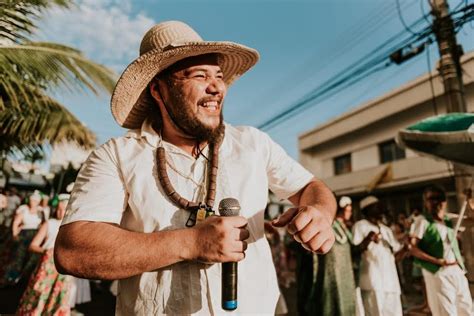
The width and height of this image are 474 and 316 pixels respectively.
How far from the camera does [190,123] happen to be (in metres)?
1.56

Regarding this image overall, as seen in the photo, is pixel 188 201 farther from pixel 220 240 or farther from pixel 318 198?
pixel 318 198

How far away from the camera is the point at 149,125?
5.37 ft

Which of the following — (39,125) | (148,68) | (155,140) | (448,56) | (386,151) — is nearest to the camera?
(155,140)

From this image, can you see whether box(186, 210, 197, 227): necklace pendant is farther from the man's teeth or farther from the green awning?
the green awning

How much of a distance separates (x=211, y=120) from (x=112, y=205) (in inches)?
21.4

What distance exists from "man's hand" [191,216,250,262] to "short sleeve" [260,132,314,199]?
1.70ft

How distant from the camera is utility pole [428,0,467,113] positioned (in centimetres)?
645

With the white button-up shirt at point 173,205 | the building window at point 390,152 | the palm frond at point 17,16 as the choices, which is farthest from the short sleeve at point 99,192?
the building window at point 390,152

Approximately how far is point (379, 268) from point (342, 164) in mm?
14051

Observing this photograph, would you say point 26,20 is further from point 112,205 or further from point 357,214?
point 357,214

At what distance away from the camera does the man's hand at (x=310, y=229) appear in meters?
1.15

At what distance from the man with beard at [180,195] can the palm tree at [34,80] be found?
3.07 m

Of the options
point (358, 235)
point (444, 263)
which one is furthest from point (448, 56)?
point (444, 263)

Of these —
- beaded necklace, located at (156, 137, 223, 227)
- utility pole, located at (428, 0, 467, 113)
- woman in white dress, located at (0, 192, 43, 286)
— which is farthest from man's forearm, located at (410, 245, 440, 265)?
woman in white dress, located at (0, 192, 43, 286)
